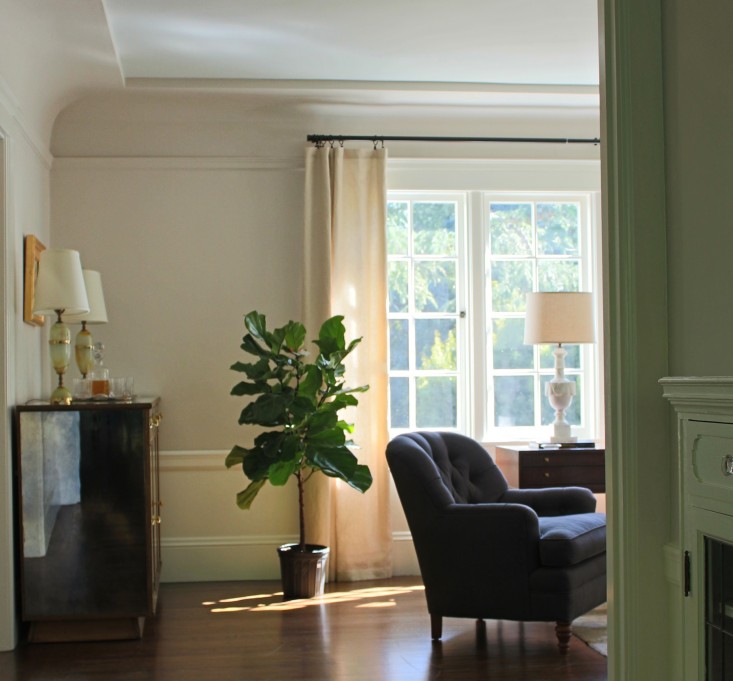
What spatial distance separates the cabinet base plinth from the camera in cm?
423

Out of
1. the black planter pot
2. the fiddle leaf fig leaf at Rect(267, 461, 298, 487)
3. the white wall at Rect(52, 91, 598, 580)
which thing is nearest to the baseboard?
the white wall at Rect(52, 91, 598, 580)

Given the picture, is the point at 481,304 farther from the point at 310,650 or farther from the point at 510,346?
the point at 310,650

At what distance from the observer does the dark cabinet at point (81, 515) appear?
4160 mm

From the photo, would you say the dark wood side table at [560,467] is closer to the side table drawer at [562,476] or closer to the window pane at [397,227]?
→ the side table drawer at [562,476]

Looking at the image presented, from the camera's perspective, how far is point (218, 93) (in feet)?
17.4

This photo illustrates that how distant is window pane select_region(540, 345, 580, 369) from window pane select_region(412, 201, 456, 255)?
825 mm

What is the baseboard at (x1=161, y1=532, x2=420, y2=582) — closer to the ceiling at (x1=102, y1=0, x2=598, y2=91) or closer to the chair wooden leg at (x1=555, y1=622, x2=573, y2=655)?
the chair wooden leg at (x1=555, y1=622, x2=573, y2=655)

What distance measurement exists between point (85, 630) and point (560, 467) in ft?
8.33

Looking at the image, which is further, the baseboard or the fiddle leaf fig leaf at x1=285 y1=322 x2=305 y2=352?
the baseboard

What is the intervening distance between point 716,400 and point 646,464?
44cm

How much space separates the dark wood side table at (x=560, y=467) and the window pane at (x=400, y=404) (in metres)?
0.81

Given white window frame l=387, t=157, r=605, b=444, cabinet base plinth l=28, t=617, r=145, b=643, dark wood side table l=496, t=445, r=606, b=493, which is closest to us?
cabinet base plinth l=28, t=617, r=145, b=643

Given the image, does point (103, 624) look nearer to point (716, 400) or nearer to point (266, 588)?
point (266, 588)

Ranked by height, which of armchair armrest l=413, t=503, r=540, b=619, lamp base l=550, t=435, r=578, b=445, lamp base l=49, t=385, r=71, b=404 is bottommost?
armchair armrest l=413, t=503, r=540, b=619
